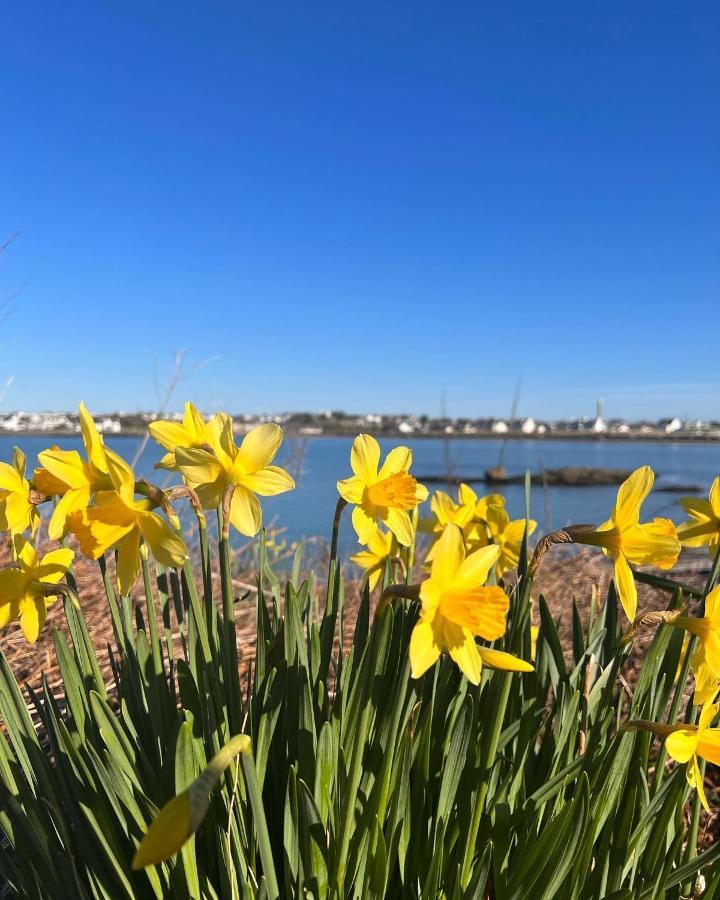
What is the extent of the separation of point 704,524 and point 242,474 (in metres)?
0.99

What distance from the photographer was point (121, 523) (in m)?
0.97

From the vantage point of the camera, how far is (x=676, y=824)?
1.28 metres

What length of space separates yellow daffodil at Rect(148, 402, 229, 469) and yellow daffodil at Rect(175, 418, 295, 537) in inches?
1.2

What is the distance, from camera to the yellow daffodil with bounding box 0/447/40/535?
105cm

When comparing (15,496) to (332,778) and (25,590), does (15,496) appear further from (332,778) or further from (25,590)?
(332,778)

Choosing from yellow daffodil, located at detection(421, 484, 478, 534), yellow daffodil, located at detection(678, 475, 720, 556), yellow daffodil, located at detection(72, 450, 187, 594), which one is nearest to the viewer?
yellow daffodil, located at detection(72, 450, 187, 594)

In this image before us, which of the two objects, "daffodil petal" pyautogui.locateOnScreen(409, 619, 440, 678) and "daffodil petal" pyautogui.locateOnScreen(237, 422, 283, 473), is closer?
"daffodil petal" pyautogui.locateOnScreen(409, 619, 440, 678)

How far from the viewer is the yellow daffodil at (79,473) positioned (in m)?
0.97

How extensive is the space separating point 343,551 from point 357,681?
25.1ft

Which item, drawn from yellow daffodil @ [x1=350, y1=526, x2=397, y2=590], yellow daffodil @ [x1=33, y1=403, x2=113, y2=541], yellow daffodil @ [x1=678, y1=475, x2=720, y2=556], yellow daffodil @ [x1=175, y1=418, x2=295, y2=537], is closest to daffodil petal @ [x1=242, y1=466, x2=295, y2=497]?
yellow daffodil @ [x1=175, y1=418, x2=295, y2=537]

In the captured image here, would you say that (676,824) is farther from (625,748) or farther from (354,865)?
(354,865)

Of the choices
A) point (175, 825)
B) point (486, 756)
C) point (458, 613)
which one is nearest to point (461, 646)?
point (458, 613)

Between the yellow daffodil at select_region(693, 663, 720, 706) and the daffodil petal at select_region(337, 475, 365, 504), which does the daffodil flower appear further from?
the daffodil petal at select_region(337, 475, 365, 504)

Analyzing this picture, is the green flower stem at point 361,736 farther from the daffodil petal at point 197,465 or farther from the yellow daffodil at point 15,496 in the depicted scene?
the yellow daffodil at point 15,496
